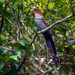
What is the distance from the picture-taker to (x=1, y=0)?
3.34ft

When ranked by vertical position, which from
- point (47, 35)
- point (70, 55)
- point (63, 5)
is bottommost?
point (70, 55)

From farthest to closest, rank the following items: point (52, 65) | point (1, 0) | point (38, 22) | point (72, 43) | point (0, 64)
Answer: point (38, 22) → point (52, 65) → point (72, 43) → point (1, 0) → point (0, 64)

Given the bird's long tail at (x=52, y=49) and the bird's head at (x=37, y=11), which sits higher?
the bird's head at (x=37, y=11)

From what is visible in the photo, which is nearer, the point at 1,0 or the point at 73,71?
the point at 1,0

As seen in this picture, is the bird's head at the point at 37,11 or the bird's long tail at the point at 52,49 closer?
the bird's long tail at the point at 52,49

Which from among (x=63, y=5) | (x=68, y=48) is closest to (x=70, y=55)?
(x=68, y=48)

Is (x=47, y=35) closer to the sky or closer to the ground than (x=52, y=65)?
closer to the sky

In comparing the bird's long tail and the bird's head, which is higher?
the bird's head

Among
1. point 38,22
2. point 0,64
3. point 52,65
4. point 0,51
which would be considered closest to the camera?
point 0,64

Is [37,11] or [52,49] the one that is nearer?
[52,49]

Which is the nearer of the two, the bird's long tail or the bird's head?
the bird's long tail

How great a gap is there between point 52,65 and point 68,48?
332 millimetres

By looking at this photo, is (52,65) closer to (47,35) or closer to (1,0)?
(47,35)

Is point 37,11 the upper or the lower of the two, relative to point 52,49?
upper
